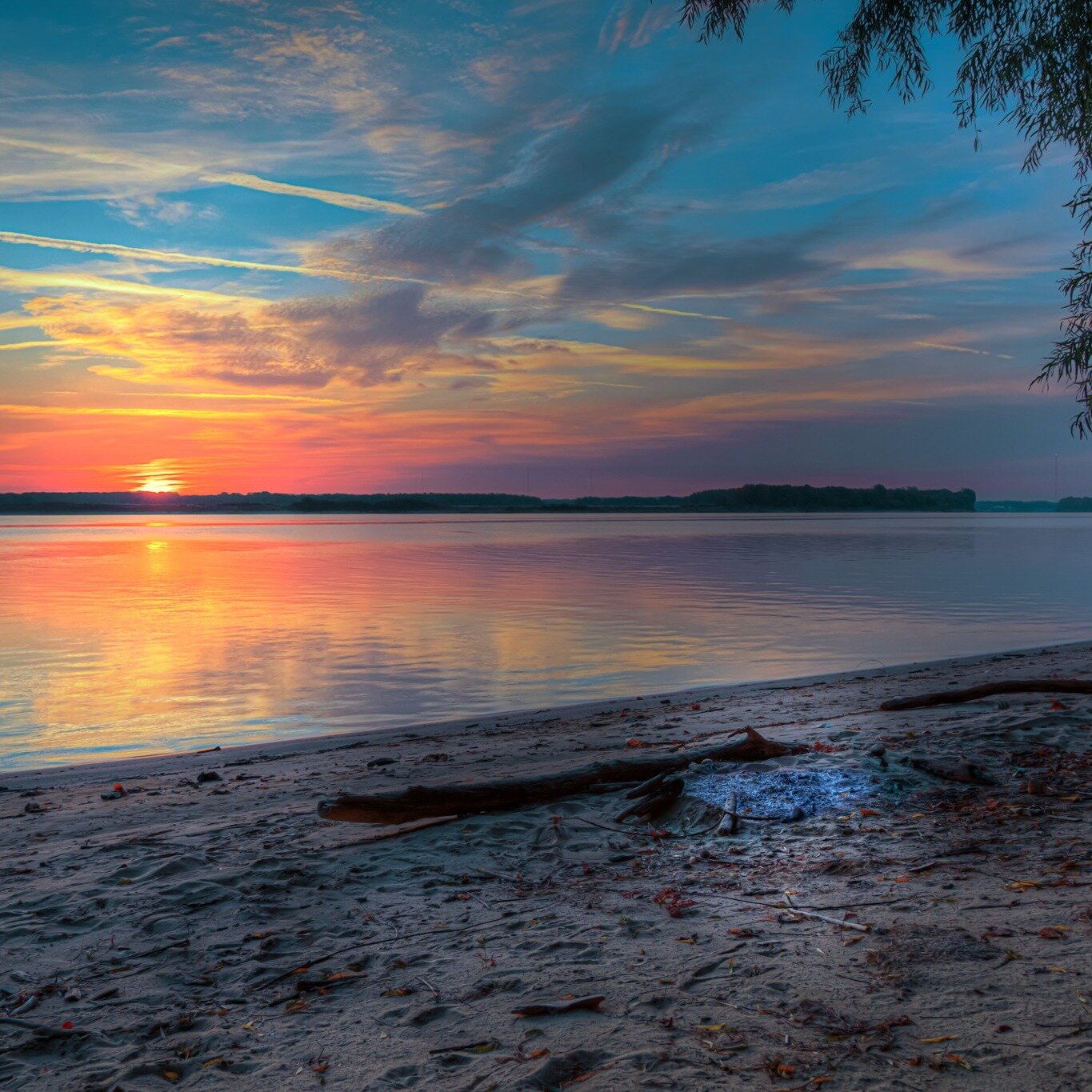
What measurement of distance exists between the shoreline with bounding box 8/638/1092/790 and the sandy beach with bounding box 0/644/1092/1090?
185cm

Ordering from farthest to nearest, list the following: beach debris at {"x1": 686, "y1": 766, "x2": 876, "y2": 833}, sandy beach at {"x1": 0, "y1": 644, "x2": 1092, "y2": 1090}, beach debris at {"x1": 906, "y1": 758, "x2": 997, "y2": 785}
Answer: beach debris at {"x1": 906, "y1": 758, "x2": 997, "y2": 785}
beach debris at {"x1": 686, "y1": 766, "x2": 876, "y2": 833}
sandy beach at {"x1": 0, "y1": 644, "x2": 1092, "y2": 1090}

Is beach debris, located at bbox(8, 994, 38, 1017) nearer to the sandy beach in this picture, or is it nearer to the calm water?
the sandy beach

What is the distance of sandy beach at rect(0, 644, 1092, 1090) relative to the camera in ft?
11.1


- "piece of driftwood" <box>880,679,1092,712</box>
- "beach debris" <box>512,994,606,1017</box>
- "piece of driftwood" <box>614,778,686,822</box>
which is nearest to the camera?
"beach debris" <box>512,994,606,1017</box>

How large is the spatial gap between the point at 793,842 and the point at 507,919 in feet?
6.38

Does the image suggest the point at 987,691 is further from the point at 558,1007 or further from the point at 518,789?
the point at 558,1007

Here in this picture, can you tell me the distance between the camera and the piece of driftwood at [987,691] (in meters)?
9.05

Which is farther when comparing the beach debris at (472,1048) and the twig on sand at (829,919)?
the twig on sand at (829,919)

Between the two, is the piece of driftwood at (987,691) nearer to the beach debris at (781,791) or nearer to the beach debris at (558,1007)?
the beach debris at (781,791)

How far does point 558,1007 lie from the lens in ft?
12.2

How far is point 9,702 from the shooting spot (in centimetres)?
1316

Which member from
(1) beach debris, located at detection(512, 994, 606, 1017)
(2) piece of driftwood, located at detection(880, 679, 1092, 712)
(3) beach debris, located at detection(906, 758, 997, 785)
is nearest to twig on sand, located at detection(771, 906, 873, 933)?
(1) beach debris, located at detection(512, 994, 606, 1017)

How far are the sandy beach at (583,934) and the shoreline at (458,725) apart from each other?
1847mm

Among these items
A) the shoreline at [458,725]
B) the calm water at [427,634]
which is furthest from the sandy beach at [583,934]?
the calm water at [427,634]
